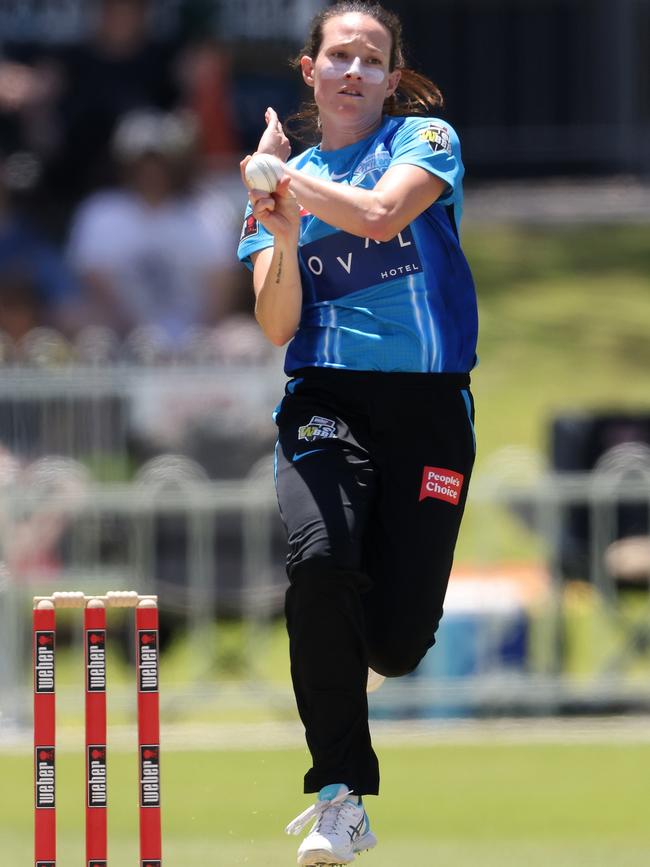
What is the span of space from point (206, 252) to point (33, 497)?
12.7ft

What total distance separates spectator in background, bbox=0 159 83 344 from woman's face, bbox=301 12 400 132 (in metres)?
7.53

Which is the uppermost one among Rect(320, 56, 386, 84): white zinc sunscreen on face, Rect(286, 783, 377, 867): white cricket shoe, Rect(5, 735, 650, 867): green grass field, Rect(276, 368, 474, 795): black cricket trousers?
Rect(320, 56, 386, 84): white zinc sunscreen on face

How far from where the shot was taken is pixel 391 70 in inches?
222

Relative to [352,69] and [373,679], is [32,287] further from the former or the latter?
[352,69]

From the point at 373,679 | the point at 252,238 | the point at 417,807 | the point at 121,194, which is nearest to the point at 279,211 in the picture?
the point at 252,238

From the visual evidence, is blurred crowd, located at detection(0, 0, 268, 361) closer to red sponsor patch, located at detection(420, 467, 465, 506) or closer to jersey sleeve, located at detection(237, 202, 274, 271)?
jersey sleeve, located at detection(237, 202, 274, 271)

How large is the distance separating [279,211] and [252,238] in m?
0.34

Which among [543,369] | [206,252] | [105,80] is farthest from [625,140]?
[206,252]

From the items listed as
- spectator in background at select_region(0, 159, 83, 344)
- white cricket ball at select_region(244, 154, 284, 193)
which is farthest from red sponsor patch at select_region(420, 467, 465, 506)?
spectator in background at select_region(0, 159, 83, 344)

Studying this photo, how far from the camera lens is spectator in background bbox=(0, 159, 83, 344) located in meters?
13.3

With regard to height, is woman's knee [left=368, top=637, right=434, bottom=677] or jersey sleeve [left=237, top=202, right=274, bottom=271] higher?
jersey sleeve [left=237, top=202, right=274, bottom=271]

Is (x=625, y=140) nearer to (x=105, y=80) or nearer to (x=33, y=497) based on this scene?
(x=105, y=80)

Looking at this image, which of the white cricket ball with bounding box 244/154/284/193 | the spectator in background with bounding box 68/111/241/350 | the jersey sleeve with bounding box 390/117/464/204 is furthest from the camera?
the spectator in background with bounding box 68/111/241/350

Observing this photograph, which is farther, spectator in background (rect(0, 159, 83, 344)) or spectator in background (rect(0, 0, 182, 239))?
spectator in background (rect(0, 0, 182, 239))
